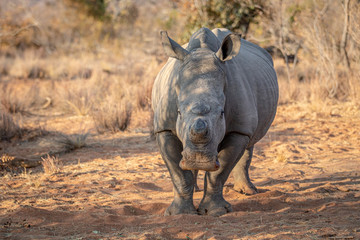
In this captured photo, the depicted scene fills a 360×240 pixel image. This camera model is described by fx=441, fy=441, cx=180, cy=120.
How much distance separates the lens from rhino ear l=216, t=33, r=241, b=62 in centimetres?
377

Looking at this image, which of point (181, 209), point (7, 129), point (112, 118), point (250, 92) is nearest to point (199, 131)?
point (181, 209)

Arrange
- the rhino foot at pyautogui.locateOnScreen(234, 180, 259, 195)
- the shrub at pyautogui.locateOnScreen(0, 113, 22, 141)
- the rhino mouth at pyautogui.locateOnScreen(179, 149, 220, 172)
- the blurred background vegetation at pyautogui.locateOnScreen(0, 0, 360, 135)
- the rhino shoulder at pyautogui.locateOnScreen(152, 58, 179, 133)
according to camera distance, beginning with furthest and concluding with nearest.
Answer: the blurred background vegetation at pyautogui.locateOnScreen(0, 0, 360, 135)
the shrub at pyautogui.locateOnScreen(0, 113, 22, 141)
the rhino foot at pyautogui.locateOnScreen(234, 180, 259, 195)
the rhino shoulder at pyautogui.locateOnScreen(152, 58, 179, 133)
the rhino mouth at pyautogui.locateOnScreen(179, 149, 220, 172)

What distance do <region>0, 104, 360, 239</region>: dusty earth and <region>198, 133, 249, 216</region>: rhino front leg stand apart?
0.17 metres

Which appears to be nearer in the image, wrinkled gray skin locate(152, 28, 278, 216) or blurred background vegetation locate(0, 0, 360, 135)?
wrinkled gray skin locate(152, 28, 278, 216)

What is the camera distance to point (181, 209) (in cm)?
409

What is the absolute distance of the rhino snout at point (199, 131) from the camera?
10.3 feet

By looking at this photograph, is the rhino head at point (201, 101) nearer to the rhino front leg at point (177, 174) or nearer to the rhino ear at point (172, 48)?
the rhino ear at point (172, 48)

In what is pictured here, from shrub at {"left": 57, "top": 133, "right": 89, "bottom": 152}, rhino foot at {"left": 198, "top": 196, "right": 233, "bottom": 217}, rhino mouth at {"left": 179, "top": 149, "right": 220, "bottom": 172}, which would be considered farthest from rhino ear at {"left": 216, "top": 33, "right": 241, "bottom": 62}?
shrub at {"left": 57, "top": 133, "right": 89, "bottom": 152}

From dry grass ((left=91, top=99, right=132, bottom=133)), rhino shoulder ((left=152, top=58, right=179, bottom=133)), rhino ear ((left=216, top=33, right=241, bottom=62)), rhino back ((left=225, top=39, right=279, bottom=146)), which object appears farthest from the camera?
dry grass ((left=91, top=99, right=132, bottom=133))

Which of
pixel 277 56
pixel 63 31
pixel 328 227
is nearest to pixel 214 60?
pixel 328 227

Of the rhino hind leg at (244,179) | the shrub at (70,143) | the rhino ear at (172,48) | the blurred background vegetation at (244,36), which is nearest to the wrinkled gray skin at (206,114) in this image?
the rhino ear at (172,48)

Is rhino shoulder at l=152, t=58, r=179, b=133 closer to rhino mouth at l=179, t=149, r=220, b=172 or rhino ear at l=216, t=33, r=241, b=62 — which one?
rhino ear at l=216, t=33, r=241, b=62

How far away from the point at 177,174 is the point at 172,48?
3.77 ft

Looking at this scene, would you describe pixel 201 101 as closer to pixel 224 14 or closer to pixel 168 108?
pixel 168 108
